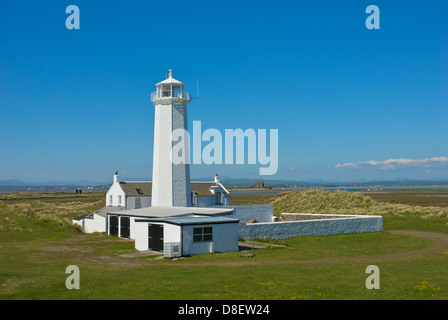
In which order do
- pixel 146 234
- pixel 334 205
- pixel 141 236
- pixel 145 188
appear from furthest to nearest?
pixel 334 205 → pixel 145 188 → pixel 141 236 → pixel 146 234

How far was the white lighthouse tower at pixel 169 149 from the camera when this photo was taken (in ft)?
113

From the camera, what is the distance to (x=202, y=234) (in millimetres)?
25594

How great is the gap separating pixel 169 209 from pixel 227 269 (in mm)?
13288

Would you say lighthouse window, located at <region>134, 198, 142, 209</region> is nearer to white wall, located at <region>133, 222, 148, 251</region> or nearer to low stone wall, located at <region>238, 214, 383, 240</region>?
white wall, located at <region>133, 222, 148, 251</region>

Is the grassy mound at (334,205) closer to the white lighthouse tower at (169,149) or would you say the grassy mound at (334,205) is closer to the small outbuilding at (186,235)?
the white lighthouse tower at (169,149)

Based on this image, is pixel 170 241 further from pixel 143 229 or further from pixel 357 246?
pixel 357 246

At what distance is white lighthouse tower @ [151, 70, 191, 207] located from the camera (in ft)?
113

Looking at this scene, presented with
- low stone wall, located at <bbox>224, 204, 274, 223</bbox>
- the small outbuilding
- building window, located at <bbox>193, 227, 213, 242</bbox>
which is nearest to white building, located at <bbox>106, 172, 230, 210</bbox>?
low stone wall, located at <bbox>224, 204, 274, 223</bbox>

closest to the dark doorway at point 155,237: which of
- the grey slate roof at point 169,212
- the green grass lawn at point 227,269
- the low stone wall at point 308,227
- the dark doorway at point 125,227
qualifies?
the grey slate roof at point 169,212

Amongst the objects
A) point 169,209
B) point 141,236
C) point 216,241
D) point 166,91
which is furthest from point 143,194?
point 216,241

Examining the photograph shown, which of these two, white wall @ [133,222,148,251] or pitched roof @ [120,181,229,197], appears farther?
pitched roof @ [120,181,229,197]

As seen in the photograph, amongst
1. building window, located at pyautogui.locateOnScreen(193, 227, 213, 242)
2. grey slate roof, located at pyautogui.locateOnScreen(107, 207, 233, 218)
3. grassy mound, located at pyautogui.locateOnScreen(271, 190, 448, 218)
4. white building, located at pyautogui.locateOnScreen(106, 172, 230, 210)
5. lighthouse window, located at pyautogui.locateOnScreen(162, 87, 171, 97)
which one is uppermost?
lighthouse window, located at pyautogui.locateOnScreen(162, 87, 171, 97)

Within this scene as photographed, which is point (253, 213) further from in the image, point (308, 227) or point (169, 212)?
point (169, 212)
